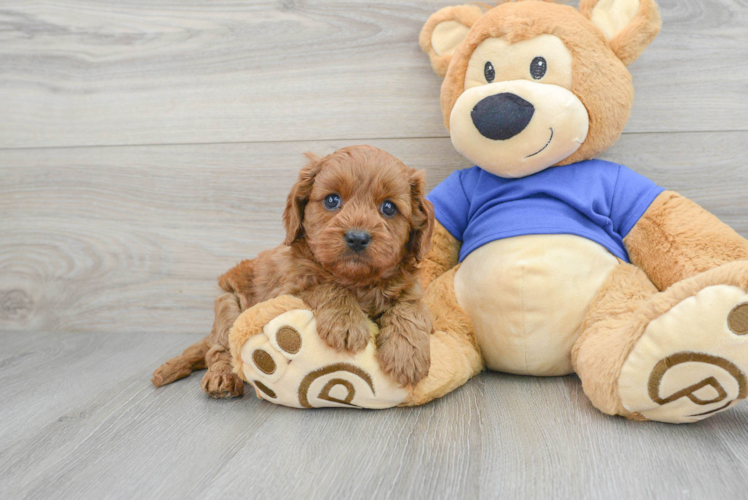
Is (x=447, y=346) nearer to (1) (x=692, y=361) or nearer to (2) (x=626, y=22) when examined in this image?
(1) (x=692, y=361)

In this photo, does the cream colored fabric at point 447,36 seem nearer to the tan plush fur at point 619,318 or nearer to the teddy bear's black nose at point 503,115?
the teddy bear's black nose at point 503,115

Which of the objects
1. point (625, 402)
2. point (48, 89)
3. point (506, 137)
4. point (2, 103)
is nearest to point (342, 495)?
point (625, 402)

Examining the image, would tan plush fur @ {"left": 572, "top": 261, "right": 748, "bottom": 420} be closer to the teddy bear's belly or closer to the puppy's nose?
the teddy bear's belly

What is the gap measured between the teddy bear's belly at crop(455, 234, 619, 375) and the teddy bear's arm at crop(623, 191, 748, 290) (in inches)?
4.0

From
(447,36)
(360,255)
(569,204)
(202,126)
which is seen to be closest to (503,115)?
(569,204)

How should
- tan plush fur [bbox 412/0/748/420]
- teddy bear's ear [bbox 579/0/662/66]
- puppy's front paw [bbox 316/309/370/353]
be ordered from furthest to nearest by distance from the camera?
teddy bear's ear [bbox 579/0/662/66], tan plush fur [bbox 412/0/748/420], puppy's front paw [bbox 316/309/370/353]

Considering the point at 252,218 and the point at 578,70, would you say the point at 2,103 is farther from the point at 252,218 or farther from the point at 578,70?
the point at 578,70

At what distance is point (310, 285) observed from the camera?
4.60 ft

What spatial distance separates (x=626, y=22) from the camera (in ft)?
4.93

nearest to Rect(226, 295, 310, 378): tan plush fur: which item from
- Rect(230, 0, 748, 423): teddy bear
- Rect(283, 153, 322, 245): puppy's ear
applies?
Rect(230, 0, 748, 423): teddy bear

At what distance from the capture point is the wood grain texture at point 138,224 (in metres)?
2.02

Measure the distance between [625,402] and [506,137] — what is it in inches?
28.6

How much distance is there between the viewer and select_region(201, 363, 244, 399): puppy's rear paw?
1481 millimetres

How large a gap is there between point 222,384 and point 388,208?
684 mm
